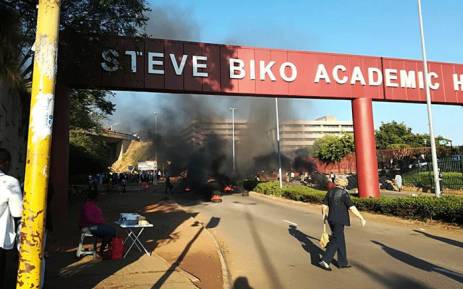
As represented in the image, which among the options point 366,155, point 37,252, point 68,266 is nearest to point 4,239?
point 37,252

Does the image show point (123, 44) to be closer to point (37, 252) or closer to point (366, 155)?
point (366, 155)

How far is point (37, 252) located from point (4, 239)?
151cm

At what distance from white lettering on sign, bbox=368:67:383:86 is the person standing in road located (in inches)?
432

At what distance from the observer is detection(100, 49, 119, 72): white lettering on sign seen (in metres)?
13.9

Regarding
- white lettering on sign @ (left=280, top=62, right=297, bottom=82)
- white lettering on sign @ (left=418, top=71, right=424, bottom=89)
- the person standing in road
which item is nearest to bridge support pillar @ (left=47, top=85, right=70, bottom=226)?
white lettering on sign @ (left=280, top=62, right=297, bottom=82)

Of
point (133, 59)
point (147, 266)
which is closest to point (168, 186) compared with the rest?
point (133, 59)

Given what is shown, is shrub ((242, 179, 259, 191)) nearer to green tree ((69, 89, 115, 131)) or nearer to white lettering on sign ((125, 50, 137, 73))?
green tree ((69, 89, 115, 131))

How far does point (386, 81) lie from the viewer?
1762 centimetres

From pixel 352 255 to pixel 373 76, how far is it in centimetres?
1100

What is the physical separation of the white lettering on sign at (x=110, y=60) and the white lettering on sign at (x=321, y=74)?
7762mm

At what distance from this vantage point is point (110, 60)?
1409 cm

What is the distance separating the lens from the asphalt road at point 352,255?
6363mm

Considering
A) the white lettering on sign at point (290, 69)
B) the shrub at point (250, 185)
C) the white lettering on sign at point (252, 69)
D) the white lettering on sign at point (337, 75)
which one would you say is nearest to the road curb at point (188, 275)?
the white lettering on sign at point (252, 69)

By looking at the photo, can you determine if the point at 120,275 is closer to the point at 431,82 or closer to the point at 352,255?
the point at 352,255
